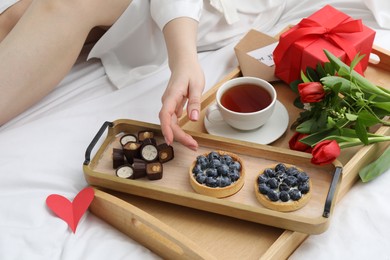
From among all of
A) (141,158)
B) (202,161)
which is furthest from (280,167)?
(141,158)

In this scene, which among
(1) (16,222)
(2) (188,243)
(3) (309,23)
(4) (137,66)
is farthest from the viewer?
(4) (137,66)

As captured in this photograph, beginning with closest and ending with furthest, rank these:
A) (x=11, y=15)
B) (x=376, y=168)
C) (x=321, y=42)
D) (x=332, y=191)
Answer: (x=332, y=191) < (x=376, y=168) < (x=321, y=42) < (x=11, y=15)

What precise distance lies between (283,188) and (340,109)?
187 millimetres

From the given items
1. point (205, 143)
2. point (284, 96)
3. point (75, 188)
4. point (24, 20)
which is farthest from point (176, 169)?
point (24, 20)

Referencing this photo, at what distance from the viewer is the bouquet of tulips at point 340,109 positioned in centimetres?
83

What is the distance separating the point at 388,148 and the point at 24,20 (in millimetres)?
722

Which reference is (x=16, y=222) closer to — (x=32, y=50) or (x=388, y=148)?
(x=32, y=50)

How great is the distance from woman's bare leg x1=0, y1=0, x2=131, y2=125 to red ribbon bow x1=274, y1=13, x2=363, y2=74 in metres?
0.38

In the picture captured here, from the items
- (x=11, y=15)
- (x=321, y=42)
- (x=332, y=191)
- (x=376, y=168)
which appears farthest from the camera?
(x=11, y=15)

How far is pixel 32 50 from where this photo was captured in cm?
100

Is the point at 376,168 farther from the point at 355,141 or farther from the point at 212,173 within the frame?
the point at 212,173

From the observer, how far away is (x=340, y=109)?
33.7 inches

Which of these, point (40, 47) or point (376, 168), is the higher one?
point (40, 47)

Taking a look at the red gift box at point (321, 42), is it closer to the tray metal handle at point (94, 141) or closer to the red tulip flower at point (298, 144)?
the red tulip flower at point (298, 144)
